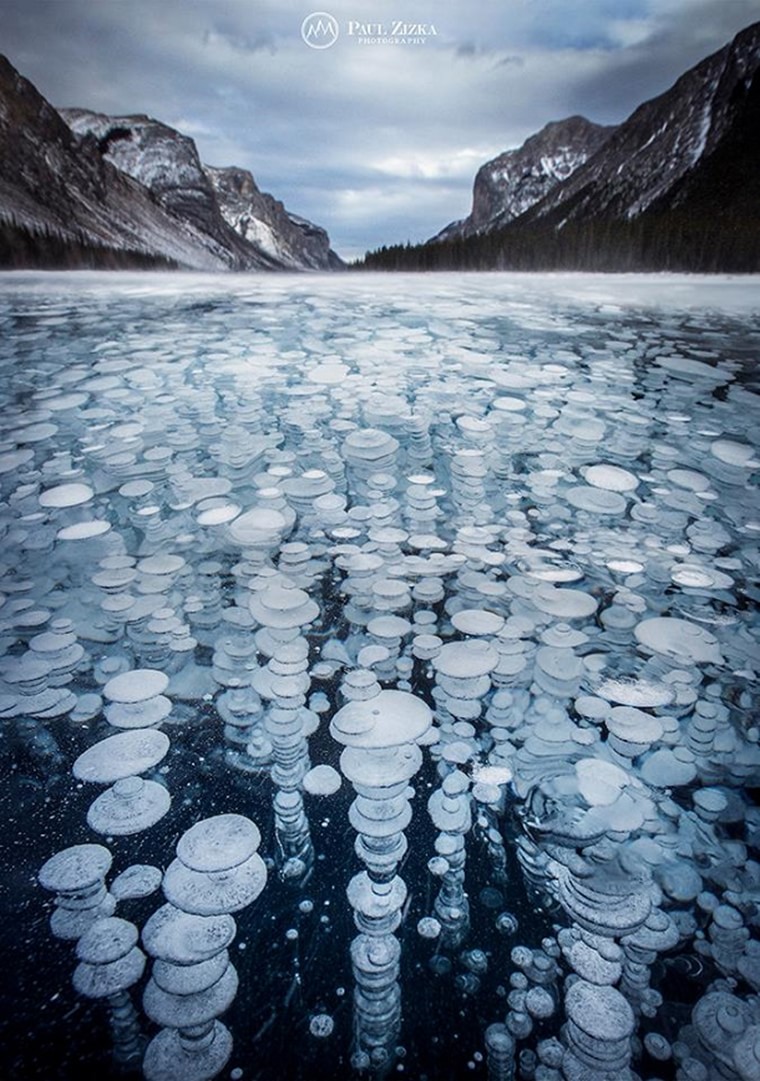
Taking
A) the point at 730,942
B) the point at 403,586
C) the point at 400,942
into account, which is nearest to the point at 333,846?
the point at 400,942

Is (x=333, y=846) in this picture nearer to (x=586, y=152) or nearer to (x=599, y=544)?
(x=599, y=544)

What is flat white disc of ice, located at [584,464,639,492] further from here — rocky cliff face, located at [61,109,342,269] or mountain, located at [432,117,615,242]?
mountain, located at [432,117,615,242]

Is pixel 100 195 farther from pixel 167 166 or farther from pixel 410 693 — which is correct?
pixel 410 693

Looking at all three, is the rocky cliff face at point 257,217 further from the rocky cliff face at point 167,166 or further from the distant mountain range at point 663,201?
the distant mountain range at point 663,201

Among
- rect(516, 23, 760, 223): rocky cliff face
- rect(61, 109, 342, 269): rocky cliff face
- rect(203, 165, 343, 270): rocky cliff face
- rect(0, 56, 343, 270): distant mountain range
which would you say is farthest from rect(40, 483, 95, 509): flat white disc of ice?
rect(203, 165, 343, 270): rocky cliff face

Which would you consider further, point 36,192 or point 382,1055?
point 36,192

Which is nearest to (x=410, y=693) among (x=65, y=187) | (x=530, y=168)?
(x=65, y=187)

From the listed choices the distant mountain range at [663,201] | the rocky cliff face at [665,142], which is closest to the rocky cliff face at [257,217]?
the distant mountain range at [663,201]
